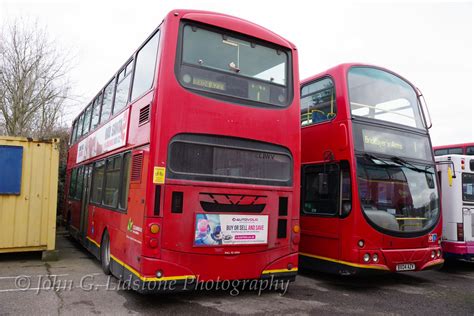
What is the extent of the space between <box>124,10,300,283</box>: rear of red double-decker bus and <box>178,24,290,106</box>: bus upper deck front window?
16 mm

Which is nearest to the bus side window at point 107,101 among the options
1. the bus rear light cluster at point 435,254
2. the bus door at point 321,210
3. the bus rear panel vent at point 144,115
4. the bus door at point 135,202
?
the bus door at point 135,202

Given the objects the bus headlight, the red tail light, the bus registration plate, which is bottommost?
the bus registration plate

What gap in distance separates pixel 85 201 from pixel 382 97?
7.36 m

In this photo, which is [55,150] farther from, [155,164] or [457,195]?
[457,195]

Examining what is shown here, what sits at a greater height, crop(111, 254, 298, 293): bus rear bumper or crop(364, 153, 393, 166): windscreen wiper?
crop(364, 153, 393, 166): windscreen wiper

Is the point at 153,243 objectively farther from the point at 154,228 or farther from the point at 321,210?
the point at 321,210

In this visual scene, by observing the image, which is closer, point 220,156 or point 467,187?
point 220,156

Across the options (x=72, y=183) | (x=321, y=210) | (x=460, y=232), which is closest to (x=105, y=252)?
(x=321, y=210)

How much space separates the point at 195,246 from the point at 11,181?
510 centimetres

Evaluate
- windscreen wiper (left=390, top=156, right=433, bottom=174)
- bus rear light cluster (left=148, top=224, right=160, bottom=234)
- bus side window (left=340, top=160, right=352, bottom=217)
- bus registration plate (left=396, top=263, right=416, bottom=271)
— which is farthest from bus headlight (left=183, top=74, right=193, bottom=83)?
bus registration plate (left=396, top=263, right=416, bottom=271)

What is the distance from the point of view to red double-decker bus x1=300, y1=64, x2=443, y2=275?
6930mm

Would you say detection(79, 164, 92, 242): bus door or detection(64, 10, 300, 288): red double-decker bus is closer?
detection(64, 10, 300, 288): red double-decker bus

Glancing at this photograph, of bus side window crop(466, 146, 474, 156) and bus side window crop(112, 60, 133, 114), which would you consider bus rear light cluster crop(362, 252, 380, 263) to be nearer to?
bus side window crop(112, 60, 133, 114)

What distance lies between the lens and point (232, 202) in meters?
5.77
